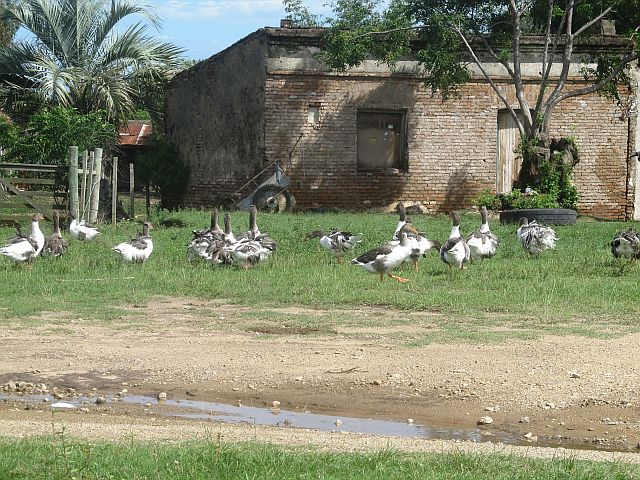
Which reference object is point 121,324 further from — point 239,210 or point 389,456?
point 239,210

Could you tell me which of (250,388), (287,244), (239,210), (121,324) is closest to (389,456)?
(250,388)

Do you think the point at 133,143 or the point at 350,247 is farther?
A: the point at 133,143

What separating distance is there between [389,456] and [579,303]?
303 inches

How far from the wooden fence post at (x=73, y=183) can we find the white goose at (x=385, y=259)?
926 centimetres

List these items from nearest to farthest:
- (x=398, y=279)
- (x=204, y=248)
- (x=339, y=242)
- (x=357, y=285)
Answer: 1. (x=357, y=285)
2. (x=398, y=279)
3. (x=204, y=248)
4. (x=339, y=242)

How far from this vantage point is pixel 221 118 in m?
31.6

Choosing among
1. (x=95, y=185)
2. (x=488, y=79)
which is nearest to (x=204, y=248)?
(x=95, y=185)

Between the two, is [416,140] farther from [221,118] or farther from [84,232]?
[84,232]

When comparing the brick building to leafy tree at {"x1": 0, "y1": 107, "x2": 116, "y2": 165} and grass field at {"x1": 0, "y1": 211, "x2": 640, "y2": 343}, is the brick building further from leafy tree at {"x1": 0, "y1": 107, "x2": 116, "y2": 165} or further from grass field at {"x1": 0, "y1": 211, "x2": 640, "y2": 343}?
grass field at {"x1": 0, "y1": 211, "x2": 640, "y2": 343}

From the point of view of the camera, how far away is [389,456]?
6.66m

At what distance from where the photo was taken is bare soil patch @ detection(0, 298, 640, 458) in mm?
8375

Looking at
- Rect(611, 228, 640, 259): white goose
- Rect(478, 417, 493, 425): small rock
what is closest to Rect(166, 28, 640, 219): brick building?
Rect(611, 228, 640, 259): white goose

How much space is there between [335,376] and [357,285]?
5821mm

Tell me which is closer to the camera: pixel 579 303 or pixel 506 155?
pixel 579 303
